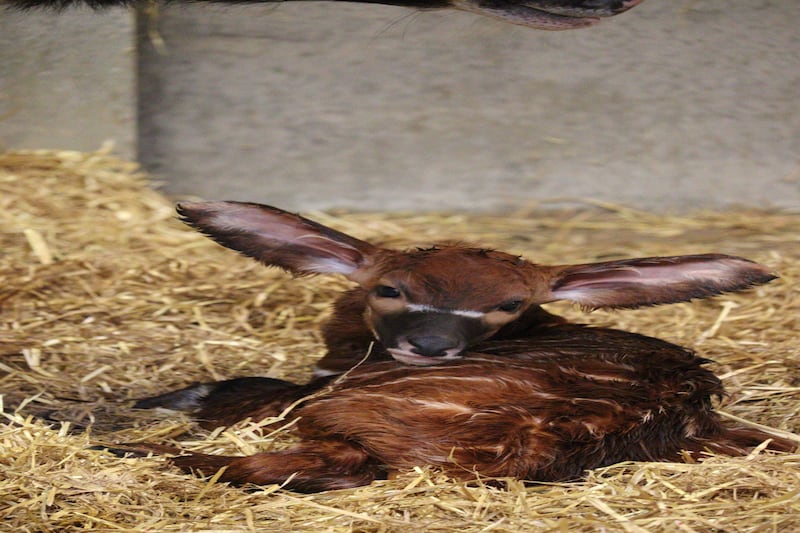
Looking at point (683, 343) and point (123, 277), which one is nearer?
point (683, 343)

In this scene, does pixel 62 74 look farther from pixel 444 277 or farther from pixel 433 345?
pixel 433 345

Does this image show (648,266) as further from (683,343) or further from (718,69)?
(718,69)

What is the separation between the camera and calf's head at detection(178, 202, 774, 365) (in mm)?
3365

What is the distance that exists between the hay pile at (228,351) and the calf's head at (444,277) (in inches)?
19.2

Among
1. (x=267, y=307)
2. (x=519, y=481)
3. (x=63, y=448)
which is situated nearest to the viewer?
(x=519, y=481)

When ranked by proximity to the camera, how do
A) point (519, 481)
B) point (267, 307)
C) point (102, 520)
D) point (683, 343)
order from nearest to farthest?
point (102, 520)
point (519, 481)
point (683, 343)
point (267, 307)

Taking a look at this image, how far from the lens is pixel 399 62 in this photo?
652 cm

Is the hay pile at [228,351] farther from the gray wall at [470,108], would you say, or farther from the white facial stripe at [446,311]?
the white facial stripe at [446,311]

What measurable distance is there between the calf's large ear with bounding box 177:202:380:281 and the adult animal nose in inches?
21.0

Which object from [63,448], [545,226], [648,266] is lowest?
[545,226]

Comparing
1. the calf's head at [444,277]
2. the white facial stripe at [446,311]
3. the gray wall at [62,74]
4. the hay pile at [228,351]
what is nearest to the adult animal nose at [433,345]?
the calf's head at [444,277]

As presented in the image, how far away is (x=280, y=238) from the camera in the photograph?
12.3 feet

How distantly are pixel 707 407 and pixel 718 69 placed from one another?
12.0 ft

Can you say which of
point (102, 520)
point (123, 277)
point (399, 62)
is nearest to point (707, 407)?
point (102, 520)
